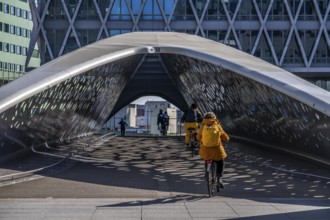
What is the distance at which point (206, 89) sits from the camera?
27.1m

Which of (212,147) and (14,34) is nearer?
(212,147)

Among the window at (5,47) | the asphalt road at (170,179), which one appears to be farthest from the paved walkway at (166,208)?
the window at (5,47)

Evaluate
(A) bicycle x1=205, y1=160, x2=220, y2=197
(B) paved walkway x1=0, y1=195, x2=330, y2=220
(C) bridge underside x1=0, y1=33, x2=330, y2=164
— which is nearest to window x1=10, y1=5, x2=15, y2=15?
(C) bridge underside x1=0, y1=33, x2=330, y2=164

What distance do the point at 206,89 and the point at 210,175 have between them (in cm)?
1797

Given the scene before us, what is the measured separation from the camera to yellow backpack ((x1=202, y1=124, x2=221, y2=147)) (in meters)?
9.51

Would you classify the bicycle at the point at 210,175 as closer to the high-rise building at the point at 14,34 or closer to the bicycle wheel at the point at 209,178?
the bicycle wheel at the point at 209,178

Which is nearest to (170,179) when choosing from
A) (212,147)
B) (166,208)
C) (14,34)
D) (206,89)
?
(212,147)

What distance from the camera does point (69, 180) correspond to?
11.2 metres

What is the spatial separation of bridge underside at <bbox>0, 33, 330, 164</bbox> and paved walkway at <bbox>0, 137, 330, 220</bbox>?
53.8 inches

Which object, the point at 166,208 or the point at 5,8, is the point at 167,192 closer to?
the point at 166,208

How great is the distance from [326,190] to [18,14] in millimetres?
77848

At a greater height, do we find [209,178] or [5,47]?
[5,47]

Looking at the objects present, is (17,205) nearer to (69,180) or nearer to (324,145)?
(69,180)

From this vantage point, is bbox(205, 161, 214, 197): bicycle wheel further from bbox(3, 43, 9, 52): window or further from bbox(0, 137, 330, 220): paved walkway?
bbox(3, 43, 9, 52): window
